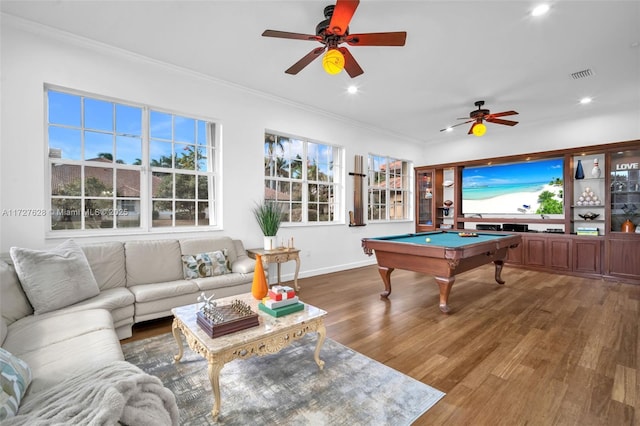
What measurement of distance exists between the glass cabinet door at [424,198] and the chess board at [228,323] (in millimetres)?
6404

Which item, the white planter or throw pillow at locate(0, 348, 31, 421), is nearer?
throw pillow at locate(0, 348, 31, 421)

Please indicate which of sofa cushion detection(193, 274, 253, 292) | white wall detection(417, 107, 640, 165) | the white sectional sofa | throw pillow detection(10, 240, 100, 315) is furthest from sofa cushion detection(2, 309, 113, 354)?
white wall detection(417, 107, 640, 165)

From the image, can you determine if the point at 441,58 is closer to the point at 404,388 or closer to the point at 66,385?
the point at 404,388

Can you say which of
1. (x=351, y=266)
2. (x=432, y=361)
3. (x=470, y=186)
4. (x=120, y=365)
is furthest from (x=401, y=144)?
(x=120, y=365)

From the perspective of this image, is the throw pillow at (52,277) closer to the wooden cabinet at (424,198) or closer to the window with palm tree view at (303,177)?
the window with palm tree view at (303,177)

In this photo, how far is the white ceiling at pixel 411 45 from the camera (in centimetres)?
263

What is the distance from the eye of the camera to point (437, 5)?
2549 mm

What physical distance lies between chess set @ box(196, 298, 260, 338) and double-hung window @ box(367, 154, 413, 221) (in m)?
4.83

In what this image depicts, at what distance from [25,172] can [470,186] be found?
780 centimetres

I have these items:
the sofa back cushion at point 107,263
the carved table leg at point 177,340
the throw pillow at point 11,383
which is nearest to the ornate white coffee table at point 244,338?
the carved table leg at point 177,340

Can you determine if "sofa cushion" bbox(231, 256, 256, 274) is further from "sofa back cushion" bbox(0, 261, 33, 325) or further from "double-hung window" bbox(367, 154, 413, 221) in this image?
"double-hung window" bbox(367, 154, 413, 221)

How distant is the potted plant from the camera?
4.18m

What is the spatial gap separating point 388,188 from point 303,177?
2644 millimetres

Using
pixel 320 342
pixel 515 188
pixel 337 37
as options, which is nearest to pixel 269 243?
pixel 320 342
